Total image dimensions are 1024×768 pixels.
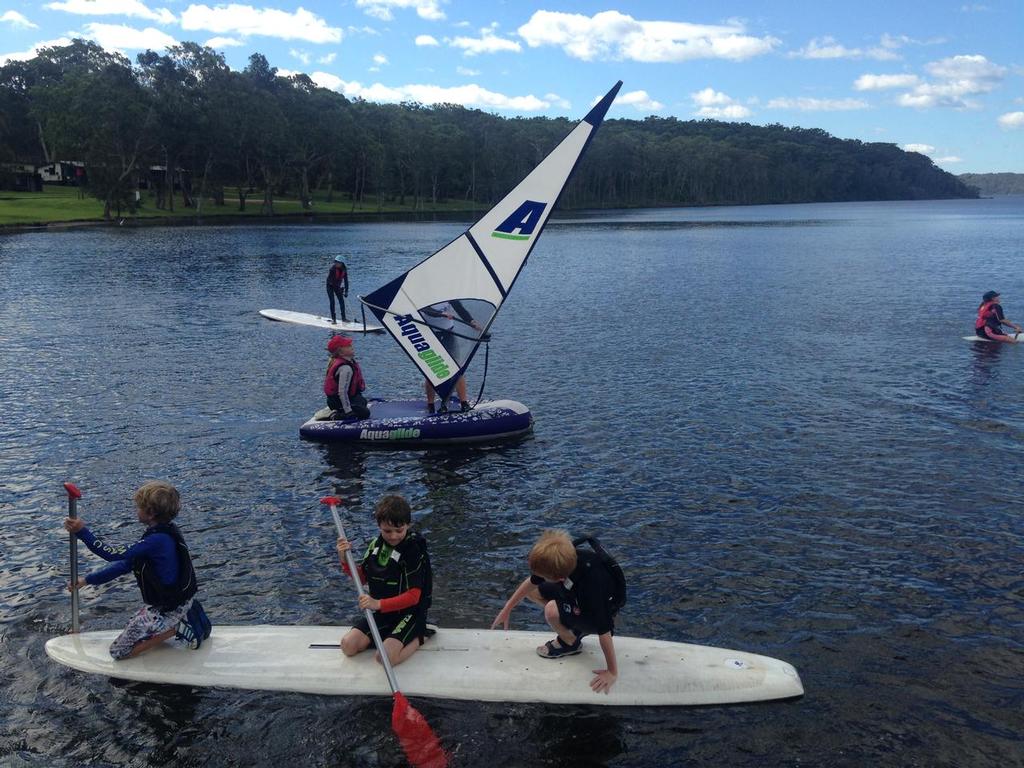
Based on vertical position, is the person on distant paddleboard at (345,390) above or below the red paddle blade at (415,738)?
above

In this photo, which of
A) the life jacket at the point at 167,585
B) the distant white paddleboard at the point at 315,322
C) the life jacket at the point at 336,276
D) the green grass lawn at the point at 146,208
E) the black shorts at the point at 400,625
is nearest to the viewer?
the life jacket at the point at 167,585

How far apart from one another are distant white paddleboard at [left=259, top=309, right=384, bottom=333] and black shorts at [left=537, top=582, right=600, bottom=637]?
81.5 feet

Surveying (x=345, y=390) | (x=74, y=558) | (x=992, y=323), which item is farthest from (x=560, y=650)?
(x=992, y=323)

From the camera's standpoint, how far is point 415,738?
8.26 meters

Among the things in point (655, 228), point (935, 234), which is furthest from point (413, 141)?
point (935, 234)

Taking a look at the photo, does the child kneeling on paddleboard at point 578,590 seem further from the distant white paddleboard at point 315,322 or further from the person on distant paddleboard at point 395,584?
the distant white paddleboard at point 315,322

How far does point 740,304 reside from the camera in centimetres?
4153

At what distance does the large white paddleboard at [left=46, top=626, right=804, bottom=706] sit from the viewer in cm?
879

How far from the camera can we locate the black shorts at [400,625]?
9172mm

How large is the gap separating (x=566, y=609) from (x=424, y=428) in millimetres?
9803

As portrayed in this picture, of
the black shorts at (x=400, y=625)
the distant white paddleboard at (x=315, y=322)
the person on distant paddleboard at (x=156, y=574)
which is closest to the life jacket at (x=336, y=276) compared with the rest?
the distant white paddleboard at (x=315, y=322)

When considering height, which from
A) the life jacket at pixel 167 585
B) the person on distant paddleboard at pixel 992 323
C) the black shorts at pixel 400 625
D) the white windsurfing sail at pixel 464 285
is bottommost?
the black shorts at pixel 400 625

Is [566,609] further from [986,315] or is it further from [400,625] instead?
[986,315]

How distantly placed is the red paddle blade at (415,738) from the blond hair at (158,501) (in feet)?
10.2
